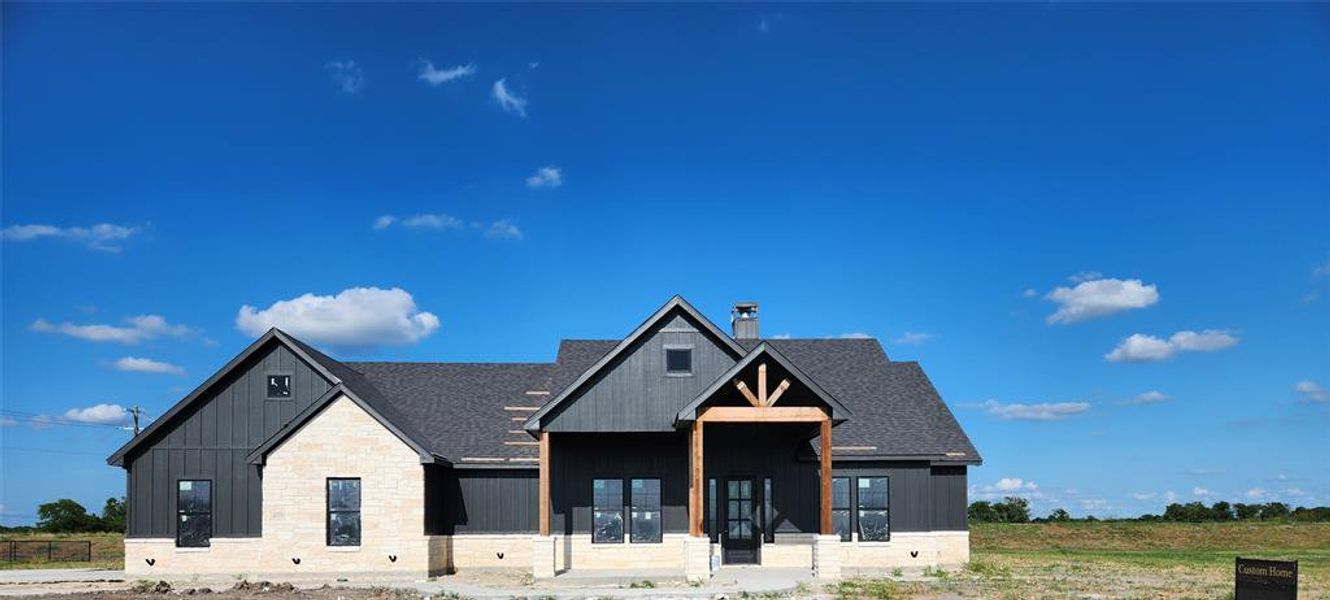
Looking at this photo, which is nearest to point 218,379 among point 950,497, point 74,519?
point 950,497

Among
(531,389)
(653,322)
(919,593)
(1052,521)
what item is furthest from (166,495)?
(1052,521)

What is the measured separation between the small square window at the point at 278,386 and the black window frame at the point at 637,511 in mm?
8793

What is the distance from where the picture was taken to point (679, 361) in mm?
28094

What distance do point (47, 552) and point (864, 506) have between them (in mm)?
28328

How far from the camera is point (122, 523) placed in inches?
2315

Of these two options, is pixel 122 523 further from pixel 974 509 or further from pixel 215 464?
pixel 974 509

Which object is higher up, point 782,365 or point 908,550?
point 782,365

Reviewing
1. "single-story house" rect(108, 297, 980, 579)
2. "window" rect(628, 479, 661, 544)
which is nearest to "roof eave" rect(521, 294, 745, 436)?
"single-story house" rect(108, 297, 980, 579)

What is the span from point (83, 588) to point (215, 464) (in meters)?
4.28

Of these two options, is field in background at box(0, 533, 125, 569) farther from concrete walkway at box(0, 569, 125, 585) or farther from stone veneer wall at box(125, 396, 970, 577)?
stone veneer wall at box(125, 396, 970, 577)

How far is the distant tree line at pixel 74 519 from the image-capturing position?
59.1 metres

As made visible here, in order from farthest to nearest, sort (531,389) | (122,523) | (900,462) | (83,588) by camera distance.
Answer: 1. (122,523)
2. (531,389)
3. (900,462)
4. (83,588)

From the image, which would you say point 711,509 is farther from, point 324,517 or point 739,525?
point 324,517

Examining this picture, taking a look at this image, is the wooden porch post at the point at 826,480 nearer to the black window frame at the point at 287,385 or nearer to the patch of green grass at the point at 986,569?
the patch of green grass at the point at 986,569
